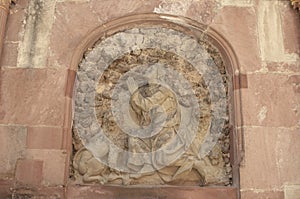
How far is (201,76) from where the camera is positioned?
5055mm

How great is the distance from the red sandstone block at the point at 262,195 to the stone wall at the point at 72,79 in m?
0.01

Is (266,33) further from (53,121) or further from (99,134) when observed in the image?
(53,121)

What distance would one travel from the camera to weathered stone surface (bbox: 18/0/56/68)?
15.7 feet

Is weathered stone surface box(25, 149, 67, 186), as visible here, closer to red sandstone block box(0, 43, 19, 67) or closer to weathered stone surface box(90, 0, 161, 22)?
red sandstone block box(0, 43, 19, 67)

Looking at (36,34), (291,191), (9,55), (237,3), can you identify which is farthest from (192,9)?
(291,191)

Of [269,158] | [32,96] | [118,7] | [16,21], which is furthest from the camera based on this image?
[118,7]

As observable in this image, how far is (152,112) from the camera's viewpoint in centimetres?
482

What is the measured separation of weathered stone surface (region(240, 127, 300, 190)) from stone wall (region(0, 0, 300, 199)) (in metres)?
0.01

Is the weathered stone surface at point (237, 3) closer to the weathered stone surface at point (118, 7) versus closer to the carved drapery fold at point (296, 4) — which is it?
the carved drapery fold at point (296, 4)

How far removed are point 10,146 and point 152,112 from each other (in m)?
1.90

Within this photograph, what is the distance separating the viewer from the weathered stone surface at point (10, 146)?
171 inches

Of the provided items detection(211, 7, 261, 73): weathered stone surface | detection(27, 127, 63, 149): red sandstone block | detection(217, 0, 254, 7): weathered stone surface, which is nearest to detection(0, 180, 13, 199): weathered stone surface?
detection(27, 127, 63, 149): red sandstone block

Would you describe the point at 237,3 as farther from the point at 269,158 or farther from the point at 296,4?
the point at 269,158

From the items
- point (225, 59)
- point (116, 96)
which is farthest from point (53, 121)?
point (225, 59)
